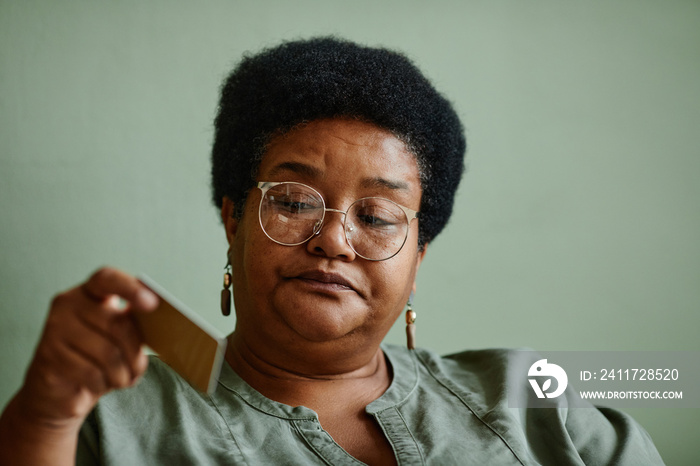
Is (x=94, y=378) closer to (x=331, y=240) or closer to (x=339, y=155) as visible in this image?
(x=331, y=240)

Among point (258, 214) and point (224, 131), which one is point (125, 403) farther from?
point (224, 131)

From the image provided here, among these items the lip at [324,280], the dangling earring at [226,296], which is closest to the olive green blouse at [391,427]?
the dangling earring at [226,296]

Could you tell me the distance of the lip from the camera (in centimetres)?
135

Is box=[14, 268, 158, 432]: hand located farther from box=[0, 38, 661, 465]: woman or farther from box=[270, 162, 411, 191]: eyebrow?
box=[270, 162, 411, 191]: eyebrow

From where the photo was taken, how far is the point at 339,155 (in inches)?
55.2

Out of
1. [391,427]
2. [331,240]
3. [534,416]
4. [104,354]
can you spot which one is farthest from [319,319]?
[534,416]

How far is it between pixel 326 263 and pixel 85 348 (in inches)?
22.2

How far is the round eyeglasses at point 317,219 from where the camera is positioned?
138 cm

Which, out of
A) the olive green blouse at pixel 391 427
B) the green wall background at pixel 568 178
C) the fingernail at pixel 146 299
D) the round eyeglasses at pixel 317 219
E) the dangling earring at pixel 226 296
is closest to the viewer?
the fingernail at pixel 146 299

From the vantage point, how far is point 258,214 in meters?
1.45

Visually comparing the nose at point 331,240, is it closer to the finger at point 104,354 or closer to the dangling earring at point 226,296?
the dangling earring at point 226,296

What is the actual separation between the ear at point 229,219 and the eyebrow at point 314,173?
20cm

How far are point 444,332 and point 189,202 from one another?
0.91 metres

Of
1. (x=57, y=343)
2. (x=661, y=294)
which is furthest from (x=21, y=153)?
(x=661, y=294)
